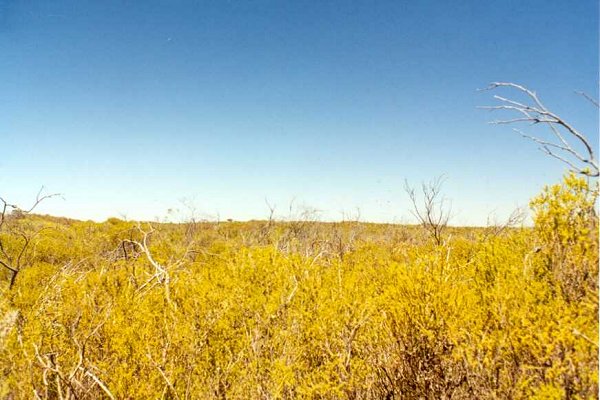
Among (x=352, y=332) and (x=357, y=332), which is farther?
(x=357, y=332)

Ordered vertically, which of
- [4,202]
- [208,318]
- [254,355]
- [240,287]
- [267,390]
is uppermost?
[4,202]

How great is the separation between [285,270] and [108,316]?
291cm

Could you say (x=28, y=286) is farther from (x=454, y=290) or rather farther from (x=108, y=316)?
(x=454, y=290)

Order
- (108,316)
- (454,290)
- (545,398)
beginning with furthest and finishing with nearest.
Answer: (108,316) < (454,290) < (545,398)

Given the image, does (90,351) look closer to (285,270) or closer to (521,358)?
(285,270)

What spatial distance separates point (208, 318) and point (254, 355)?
0.94m

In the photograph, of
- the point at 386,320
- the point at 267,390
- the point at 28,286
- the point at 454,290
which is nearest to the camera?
the point at 454,290

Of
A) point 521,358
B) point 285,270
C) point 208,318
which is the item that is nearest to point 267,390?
point 208,318

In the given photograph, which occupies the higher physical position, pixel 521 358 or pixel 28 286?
pixel 521 358

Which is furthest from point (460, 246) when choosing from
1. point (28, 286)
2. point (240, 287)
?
point (28, 286)

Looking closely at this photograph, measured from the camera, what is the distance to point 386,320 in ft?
16.4

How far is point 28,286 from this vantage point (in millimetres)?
10336

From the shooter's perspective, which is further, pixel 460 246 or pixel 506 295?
pixel 460 246

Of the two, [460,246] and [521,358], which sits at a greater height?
[460,246]
